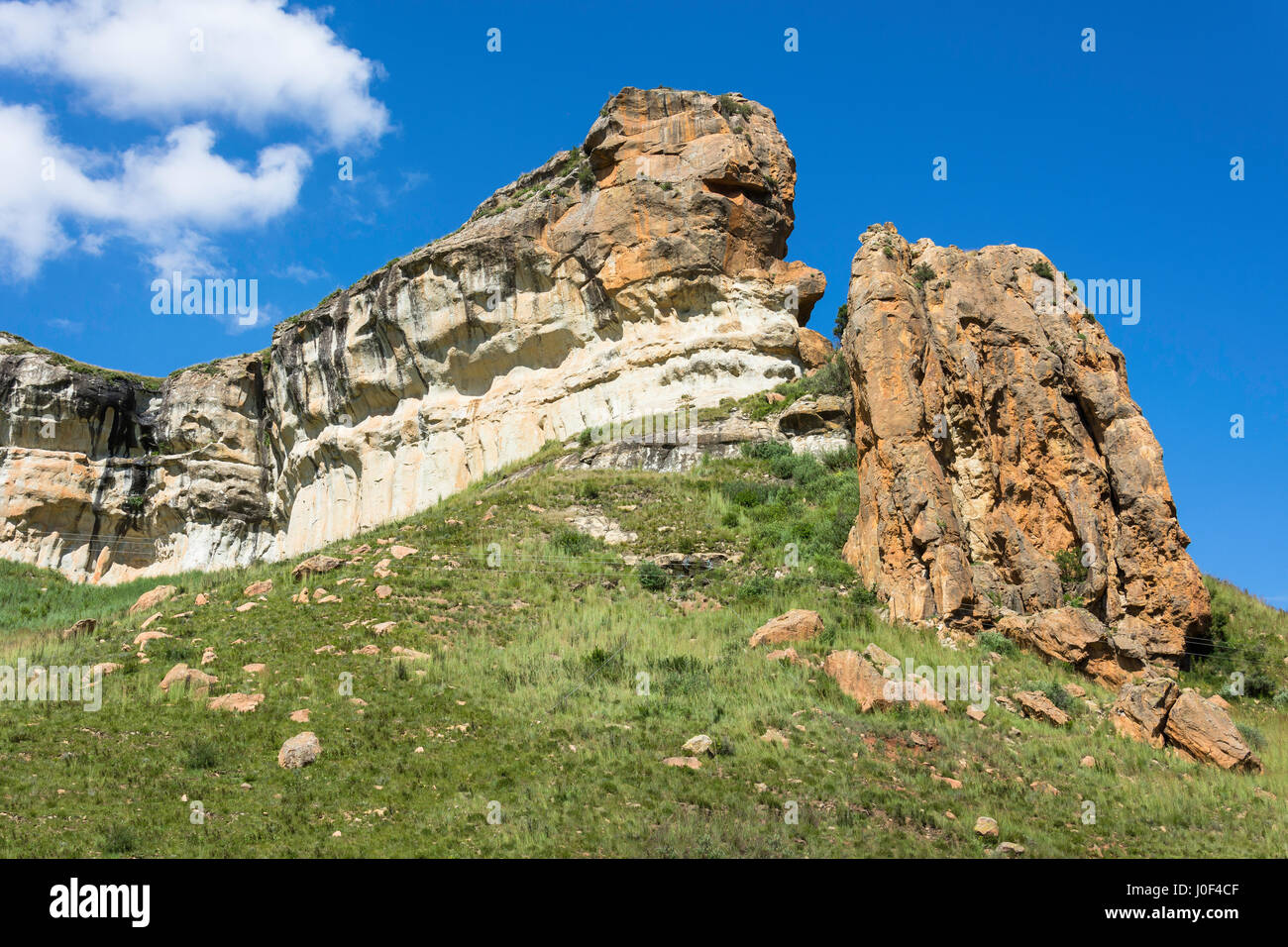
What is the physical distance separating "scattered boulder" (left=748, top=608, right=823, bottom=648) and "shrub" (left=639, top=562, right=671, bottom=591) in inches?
177

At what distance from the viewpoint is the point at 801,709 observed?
721 inches

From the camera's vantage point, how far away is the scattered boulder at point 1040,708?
738 inches

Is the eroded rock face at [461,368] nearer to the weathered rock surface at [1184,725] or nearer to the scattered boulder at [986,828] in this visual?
the weathered rock surface at [1184,725]

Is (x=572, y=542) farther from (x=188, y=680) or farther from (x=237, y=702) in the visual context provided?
(x=237, y=702)

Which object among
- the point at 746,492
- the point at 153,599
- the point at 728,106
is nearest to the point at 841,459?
the point at 746,492

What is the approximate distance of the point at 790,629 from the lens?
21359mm

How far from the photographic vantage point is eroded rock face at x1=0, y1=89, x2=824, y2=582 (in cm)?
3856

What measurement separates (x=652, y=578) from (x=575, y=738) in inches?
Answer: 359

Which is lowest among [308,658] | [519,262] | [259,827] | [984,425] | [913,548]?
[259,827]

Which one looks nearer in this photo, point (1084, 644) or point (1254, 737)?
point (1254, 737)
